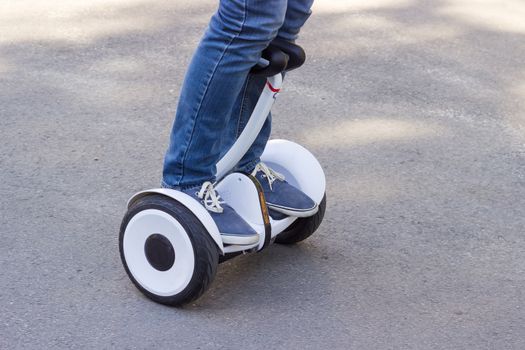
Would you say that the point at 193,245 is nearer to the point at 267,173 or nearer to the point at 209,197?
the point at 209,197

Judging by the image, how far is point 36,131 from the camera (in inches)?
145

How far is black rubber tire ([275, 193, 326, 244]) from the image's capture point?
2.92m

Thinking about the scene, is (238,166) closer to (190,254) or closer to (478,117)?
(190,254)

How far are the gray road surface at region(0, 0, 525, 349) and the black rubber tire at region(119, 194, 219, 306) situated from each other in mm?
77

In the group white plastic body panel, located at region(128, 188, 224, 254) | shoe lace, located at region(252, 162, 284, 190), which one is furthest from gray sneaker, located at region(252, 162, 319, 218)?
white plastic body panel, located at region(128, 188, 224, 254)

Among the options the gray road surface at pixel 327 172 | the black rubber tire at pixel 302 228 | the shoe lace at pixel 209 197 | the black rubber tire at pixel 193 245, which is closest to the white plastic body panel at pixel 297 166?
the black rubber tire at pixel 302 228

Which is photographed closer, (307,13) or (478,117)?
(307,13)

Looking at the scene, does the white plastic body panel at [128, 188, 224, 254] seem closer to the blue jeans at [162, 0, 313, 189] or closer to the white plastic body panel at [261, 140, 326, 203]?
the blue jeans at [162, 0, 313, 189]

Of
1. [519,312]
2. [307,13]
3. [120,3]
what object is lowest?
[120,3]

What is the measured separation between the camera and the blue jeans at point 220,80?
7.97 ft

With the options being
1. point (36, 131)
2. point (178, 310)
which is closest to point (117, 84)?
point (36, 131)

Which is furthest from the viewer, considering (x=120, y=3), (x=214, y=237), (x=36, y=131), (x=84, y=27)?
(x=120, y=3)

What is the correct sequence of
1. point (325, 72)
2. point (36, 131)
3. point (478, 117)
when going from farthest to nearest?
1. point (325, 72)
2. point (478, 117)
3. point (36, 131)

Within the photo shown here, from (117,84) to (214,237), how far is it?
5.89 ft
